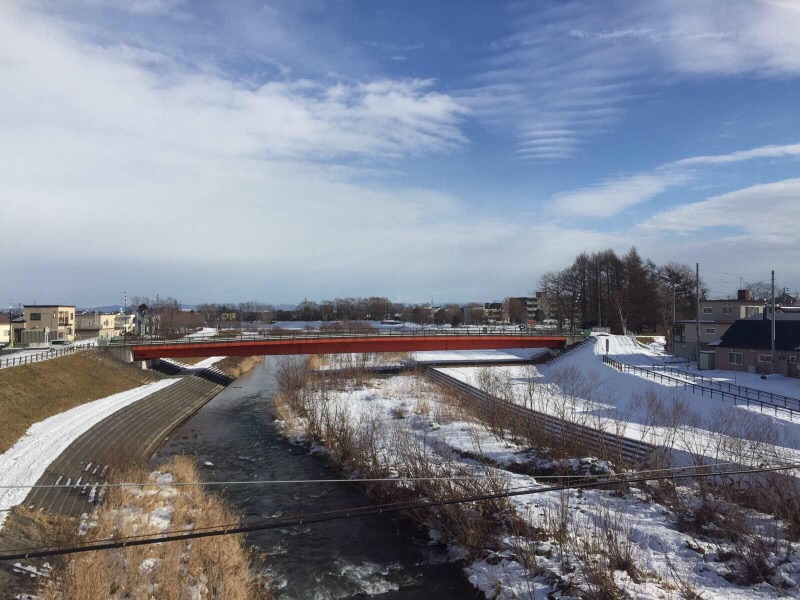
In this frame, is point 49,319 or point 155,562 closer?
point 155,562

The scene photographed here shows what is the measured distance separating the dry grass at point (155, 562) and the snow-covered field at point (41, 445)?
116 inches

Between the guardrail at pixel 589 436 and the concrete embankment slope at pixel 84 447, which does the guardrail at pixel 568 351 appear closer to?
the guardrail at pixel 589 436

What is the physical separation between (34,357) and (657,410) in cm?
4079

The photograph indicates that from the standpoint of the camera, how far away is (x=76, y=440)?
25.5m

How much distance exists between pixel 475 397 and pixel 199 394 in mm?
24132

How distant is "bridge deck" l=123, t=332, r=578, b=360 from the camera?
48.9m

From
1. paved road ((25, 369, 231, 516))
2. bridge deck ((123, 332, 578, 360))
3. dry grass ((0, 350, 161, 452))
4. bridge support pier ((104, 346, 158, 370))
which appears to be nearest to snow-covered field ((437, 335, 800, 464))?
bridge deck ((123, 332, 578, 360))

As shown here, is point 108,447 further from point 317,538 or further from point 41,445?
point 317,538

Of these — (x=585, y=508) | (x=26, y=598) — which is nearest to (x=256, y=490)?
(x=26, y=598)

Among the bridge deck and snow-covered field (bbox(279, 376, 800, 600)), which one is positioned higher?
the bridge deck

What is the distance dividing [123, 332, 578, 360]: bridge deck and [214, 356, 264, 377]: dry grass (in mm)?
10566

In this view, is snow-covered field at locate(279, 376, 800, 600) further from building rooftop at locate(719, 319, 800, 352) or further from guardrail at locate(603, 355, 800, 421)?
building rooftop at locate(719, 319, 800, 352)

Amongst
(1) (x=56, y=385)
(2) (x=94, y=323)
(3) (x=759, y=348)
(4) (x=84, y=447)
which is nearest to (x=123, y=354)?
(1) (x=56, y=385)

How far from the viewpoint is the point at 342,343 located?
172 feet
